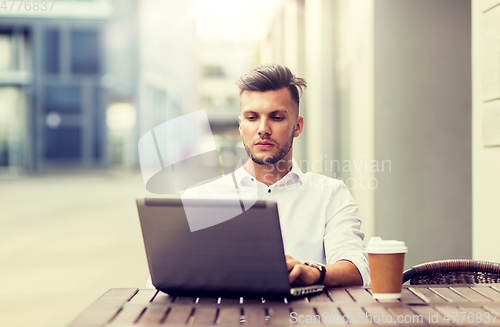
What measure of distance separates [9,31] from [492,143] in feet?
71.7

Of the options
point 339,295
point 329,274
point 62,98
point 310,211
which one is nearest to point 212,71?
point 62,98

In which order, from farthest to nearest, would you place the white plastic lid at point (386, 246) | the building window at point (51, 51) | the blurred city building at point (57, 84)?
1. the building window at point (51, 51)
2. the blurred city building at point (57, 84)
3. the white plastic lid at point (386, 246)

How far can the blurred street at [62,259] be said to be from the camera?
10.2 feet

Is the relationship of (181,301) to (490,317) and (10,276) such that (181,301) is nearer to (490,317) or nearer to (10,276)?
(490,317)

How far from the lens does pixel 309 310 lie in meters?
1.01

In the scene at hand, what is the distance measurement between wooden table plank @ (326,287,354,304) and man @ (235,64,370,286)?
0.31 m

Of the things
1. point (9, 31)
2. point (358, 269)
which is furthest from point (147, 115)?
point (358, 269)

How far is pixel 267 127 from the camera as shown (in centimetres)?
168

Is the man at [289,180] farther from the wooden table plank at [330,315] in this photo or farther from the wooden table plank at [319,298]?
the wooden table plank at [330,315]

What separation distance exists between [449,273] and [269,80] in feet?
3.15

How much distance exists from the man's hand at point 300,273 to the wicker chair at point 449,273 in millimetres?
590

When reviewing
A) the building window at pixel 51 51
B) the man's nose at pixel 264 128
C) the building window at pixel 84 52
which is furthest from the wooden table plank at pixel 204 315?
the building window at pixel 51 51

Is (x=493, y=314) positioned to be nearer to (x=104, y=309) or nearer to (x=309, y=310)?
(x=309, y=310)

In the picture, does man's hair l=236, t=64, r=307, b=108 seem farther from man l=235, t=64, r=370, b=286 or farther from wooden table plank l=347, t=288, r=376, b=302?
wooden table plank l=347, t=288, r=376, b=302
